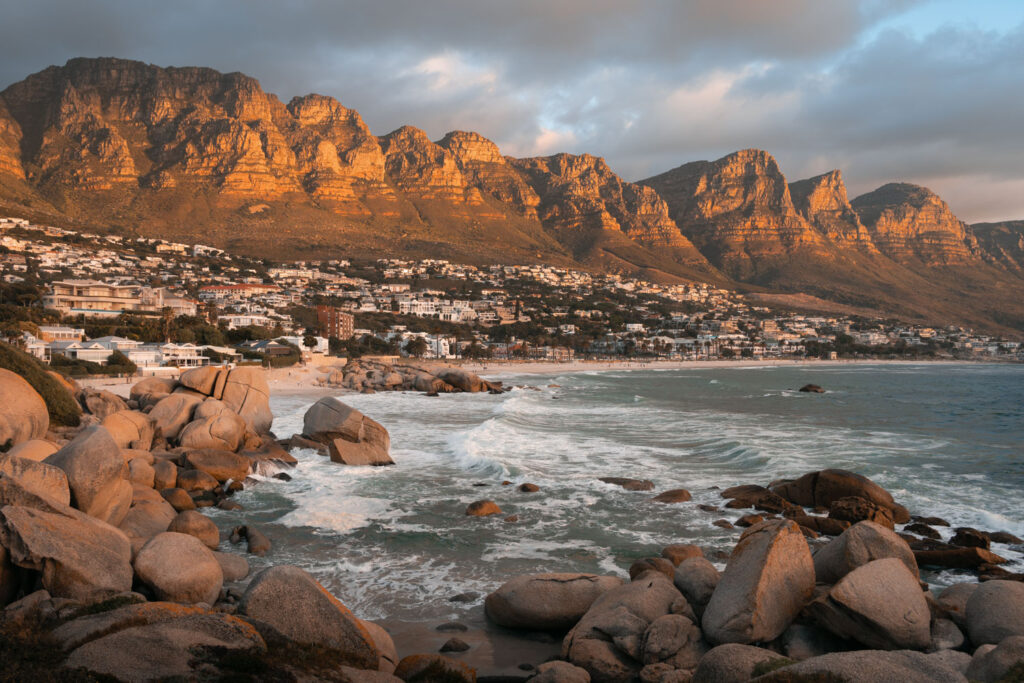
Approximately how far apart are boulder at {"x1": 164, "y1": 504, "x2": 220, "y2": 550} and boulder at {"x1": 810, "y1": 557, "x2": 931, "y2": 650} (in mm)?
10784

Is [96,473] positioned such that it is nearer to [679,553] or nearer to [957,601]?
[679,553]

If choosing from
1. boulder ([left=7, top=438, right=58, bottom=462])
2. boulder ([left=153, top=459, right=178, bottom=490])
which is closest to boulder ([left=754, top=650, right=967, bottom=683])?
boulder ([left=7, top=438, right=58, bottom=462])

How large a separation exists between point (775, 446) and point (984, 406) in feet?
105

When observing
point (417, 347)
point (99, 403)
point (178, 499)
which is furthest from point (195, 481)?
point (417, 347)

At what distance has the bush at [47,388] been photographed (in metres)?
21.7

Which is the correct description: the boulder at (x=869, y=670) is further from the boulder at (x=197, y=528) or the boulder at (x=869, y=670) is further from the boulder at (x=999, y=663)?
the boulder at (x=197, y=528)

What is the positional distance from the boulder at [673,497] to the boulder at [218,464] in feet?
39.0

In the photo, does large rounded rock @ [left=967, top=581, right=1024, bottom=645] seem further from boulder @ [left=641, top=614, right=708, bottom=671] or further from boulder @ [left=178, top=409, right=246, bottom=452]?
boulder @ [left=178, top=409, right=246, bottom=452]

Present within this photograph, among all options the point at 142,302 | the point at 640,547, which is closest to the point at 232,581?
the point at 640,547

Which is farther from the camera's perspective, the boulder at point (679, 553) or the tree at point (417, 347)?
the tree at point (417, 347)

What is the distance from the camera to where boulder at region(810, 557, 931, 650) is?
8289mm

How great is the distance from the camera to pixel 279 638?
706 centimetres

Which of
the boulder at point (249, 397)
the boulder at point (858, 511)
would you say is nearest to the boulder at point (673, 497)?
the boulder at point (858, 511)

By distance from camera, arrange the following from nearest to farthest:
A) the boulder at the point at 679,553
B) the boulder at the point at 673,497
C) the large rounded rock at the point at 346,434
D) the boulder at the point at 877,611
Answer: the boulder at the point at 877,611 → the boulder at the point at 679,553 → the boulder at the point at 673,497 → the large rounded rock at the point at 346,434
